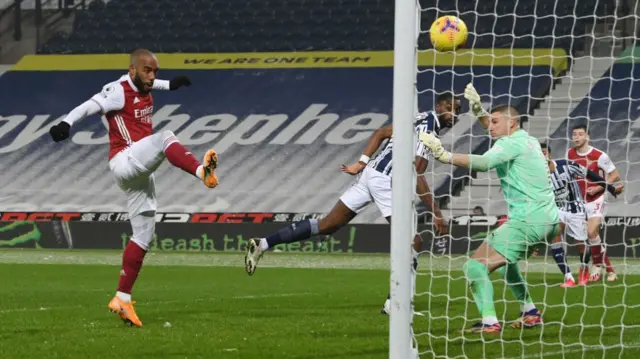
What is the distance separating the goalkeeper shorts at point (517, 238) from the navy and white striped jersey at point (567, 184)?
5411mm

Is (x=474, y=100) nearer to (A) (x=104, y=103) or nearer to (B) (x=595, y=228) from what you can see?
(A) (x=104, y=103)

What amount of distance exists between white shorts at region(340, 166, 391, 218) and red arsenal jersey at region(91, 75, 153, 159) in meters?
2.32

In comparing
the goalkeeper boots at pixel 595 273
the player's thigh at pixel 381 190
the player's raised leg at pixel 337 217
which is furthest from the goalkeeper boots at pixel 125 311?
the goalkeeper boots at pixel 595 273

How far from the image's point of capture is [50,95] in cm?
2744

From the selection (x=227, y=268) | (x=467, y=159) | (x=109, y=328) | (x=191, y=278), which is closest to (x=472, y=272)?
(x=467, y=159)

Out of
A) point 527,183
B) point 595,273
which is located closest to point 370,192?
point 527,183

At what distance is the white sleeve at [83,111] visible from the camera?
8.81 metres

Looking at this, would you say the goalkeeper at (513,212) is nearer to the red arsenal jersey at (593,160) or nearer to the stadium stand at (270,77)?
the red arsenal jersey at (593,160)

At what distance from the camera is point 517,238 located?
8375 millimetres

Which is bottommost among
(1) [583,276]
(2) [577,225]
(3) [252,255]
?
(1) [583,276]

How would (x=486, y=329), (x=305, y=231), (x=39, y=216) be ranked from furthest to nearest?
(x=39, y=216)
(x=305, y=231)
(x=486, y=329)

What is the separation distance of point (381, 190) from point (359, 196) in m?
0.24

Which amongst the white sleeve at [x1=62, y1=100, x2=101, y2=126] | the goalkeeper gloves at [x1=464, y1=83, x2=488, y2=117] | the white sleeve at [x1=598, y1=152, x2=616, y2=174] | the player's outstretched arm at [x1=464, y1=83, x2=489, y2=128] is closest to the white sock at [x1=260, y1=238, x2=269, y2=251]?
the white sleeve at [x1=62, y1=100, x2=101, y2=126]

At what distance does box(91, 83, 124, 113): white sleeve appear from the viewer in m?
9.16
